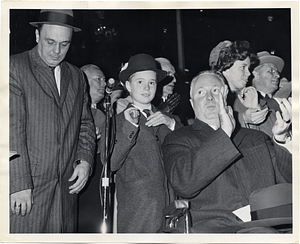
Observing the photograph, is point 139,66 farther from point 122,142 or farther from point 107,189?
point 107,189

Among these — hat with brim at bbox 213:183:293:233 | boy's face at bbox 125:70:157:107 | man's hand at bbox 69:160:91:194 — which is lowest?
hat with brim at bbox 213:183:293:233

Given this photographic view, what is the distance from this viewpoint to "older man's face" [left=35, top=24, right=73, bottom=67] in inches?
111

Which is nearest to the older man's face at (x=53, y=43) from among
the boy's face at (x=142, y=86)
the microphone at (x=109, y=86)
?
the microphone at (x=109, y=86)

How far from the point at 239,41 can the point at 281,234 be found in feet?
3.29

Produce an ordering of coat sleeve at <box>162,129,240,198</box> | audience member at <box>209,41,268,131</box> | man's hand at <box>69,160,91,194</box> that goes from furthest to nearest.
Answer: audience member at <box>209,41,268,131</box>
man's hand at <box>69,160,91,194</box>
coat sleeve at <box>162,129,240,198</box>

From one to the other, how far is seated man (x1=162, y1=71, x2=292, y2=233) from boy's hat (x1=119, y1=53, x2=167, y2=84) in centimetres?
18

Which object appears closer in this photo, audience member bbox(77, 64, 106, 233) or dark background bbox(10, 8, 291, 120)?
audience member bbox(77, 64, 106, 233)

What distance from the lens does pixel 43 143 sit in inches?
109

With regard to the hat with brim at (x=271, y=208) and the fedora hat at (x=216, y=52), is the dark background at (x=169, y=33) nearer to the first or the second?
the fedora hat at (x=216, y=52)

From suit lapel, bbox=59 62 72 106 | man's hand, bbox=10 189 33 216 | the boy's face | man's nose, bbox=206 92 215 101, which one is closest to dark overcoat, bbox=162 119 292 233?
man's nose, bbox=206 92 215 101

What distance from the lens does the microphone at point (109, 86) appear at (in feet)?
9.41

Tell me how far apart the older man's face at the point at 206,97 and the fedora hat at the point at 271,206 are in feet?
1.45

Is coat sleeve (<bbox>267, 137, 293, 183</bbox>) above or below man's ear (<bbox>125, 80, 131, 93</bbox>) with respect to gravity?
below

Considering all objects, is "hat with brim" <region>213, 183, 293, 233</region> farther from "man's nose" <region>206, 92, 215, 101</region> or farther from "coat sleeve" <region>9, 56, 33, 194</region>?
"coat sleeve" <region>9, 56, 33, 194</region>
